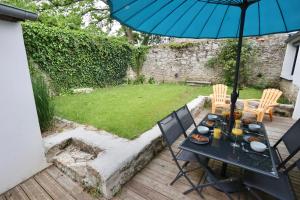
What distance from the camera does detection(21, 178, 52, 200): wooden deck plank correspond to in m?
1.99

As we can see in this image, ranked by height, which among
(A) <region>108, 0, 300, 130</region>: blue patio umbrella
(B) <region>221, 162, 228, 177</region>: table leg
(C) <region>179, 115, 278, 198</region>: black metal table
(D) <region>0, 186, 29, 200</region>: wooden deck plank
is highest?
(A) <region>108, 0, 300, 130</region>: blue patio umbrella

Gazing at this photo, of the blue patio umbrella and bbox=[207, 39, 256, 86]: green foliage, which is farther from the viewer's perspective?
bbox=[207, 39, 256, 86]: green foliage

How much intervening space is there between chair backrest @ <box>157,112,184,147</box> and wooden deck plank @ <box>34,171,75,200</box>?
1351 millimetres

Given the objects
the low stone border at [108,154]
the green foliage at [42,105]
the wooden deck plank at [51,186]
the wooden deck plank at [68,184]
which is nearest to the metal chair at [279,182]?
the low stone border at [108,154]

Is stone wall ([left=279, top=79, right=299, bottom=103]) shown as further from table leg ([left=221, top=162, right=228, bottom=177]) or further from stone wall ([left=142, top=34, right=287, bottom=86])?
table leg ([left=221, top=162, right=228, bottom=177])

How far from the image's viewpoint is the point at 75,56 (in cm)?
652

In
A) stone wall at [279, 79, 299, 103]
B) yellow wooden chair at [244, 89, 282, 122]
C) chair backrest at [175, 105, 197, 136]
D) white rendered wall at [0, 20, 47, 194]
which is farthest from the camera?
stone wall at [279, 79, 299, 103]

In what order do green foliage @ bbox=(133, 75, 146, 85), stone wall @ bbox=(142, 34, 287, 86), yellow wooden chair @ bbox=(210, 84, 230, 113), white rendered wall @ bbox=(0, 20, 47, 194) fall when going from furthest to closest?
green foliage @ bbox=(133, 75, 146, 85)
stone wall @ bbox=(142, 34, 287, 86)
yellow wooden chair @ bbox=(210, 84, 230, 113)
white rendered wall @ bbox=(0, 20, 47, 194)

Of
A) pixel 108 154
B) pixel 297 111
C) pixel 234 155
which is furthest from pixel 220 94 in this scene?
pixel 108 154

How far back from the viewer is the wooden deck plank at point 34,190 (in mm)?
1989

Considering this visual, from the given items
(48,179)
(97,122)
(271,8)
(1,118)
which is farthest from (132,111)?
(271,8)

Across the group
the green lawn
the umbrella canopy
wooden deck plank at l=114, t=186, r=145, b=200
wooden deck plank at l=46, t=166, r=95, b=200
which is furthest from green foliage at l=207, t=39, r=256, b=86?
wooden deck plank at l=46, t=166, r=95, b=200

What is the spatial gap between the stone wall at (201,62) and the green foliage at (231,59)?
0.22m

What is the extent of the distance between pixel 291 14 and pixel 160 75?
7.91 m
